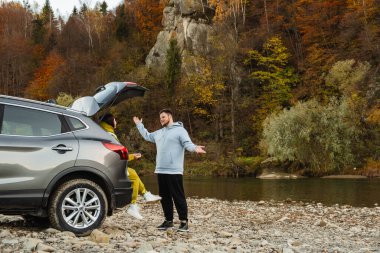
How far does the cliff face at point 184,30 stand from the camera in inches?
2456

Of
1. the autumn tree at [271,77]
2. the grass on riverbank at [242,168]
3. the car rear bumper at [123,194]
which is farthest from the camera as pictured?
the autumn tree at [271,77]

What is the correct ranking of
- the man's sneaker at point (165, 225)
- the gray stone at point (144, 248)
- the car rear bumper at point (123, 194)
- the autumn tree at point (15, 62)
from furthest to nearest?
the autumn tree at point (15, 62) → the man's sneaker at point (165, 225) → the car rear bumper at point (123, 194) → the gray stone at point (144, 248)

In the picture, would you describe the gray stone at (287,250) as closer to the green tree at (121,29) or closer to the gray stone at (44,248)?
the gray stone at (44,248)

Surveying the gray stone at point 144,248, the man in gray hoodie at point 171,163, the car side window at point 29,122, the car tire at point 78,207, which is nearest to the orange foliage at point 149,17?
the man in gray hoodie at point 171,163

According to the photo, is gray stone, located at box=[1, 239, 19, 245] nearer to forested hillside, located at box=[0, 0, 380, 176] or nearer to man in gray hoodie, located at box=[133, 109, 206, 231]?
man in gray hoodie, located at box=[133, 109, 206, 231]

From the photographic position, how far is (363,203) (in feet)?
65.1

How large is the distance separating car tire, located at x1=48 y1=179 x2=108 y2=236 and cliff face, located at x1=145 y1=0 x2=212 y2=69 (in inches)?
2152

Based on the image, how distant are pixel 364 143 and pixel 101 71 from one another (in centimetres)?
4030

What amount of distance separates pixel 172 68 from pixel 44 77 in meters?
Result: 29.8

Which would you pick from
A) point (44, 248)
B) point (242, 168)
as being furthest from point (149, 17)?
point (44, 248)

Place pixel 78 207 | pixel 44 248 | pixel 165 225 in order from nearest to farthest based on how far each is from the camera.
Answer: pixel 44 248, pixel 78 207, pixel 165 225

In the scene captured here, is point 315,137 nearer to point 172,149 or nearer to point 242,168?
point 242,168

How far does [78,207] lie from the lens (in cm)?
714

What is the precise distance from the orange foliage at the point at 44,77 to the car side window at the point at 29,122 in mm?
70247
